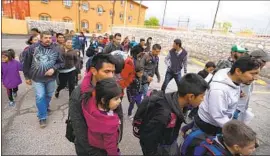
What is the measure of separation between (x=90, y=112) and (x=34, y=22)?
3145 centimetres

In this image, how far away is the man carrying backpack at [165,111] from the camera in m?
1.57

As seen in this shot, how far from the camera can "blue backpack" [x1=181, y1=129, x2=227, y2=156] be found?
135cm

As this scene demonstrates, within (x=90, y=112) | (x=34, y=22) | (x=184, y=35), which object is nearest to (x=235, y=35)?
(x=184, y=35)

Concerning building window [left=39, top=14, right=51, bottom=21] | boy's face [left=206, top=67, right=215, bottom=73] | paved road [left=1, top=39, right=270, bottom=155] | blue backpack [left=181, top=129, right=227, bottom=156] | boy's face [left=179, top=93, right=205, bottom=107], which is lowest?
paved road [left=1, top=39, right=270, bottom=155]

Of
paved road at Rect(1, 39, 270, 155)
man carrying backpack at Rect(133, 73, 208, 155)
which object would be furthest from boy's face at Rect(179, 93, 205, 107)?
paved road at Rect(1, 39, 270, 155)

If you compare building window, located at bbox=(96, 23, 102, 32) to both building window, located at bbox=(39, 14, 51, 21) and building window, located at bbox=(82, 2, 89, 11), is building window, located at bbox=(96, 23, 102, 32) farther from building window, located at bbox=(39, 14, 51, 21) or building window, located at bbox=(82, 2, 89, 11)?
building window, located at bbox=(39, 14, 51, 21)

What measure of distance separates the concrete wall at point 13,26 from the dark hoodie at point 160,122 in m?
29.7

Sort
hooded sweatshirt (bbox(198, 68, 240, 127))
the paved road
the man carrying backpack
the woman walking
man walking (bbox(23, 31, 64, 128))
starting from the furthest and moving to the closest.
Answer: the woman walking
man walking (bbox(23, 31, 64, 128))
the paved road
hooded sweatshirt (bbox(198, 68, 240, 127))
the man carrying backpack

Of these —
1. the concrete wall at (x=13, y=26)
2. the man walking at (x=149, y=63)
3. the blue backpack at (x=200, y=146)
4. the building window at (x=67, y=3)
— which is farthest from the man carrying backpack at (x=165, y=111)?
the building window at (x=67, y=3)

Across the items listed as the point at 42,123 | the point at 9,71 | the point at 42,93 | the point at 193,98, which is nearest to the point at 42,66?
the point at 42,93

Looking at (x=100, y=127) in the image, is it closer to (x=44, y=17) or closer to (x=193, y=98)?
(x=193, y=98)

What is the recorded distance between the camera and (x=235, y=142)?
1.32 metres

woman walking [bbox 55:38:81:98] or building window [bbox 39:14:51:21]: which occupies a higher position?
building window [bbox 39:14:51:21]

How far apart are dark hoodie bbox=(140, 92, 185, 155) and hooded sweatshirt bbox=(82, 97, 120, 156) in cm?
29
